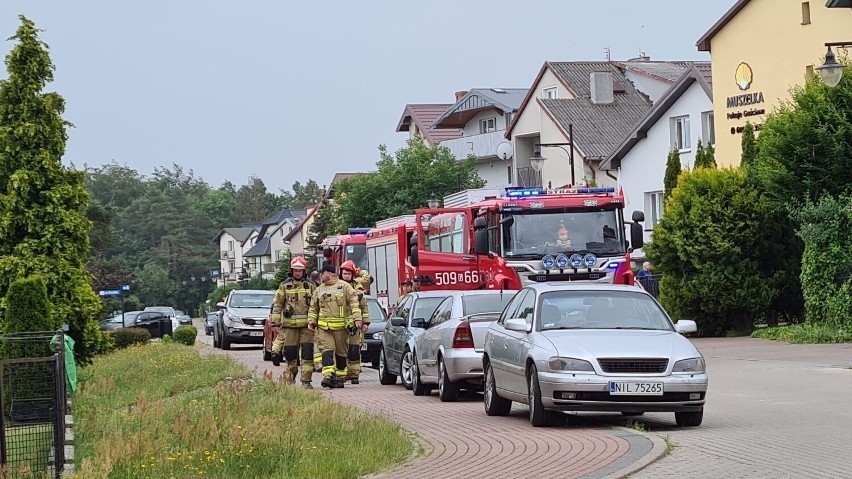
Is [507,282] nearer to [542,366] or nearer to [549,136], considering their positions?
[542,366]

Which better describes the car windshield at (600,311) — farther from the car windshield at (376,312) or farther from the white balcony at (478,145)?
the white balcony at (478,145)

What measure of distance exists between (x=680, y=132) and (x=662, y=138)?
2.94 feet

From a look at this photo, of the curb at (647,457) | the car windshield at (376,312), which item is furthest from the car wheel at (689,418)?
the car windshield at (376,312)

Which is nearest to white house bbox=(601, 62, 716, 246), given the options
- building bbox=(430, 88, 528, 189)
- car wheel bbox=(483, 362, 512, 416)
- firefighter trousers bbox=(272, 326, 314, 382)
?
building bbox=(430, 88, 528, 189)

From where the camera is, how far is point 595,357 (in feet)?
47.2

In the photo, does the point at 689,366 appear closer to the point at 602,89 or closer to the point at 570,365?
the point at 570,365

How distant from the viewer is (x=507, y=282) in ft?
86.3

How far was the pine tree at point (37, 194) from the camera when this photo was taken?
2328 cm

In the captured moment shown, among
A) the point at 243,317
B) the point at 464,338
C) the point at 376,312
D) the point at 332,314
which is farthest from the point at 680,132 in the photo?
the point at 464,338

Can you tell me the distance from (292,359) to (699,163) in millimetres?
21959

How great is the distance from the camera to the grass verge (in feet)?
37.5

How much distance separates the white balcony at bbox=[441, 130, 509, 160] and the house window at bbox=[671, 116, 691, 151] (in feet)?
58.0

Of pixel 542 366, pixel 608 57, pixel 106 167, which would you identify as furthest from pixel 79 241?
pixel 106 167

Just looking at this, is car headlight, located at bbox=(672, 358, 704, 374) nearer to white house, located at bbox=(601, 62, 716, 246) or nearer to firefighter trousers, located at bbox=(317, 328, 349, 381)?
firefighter trousers, located at bbox=(317, 328, 349, 381)
